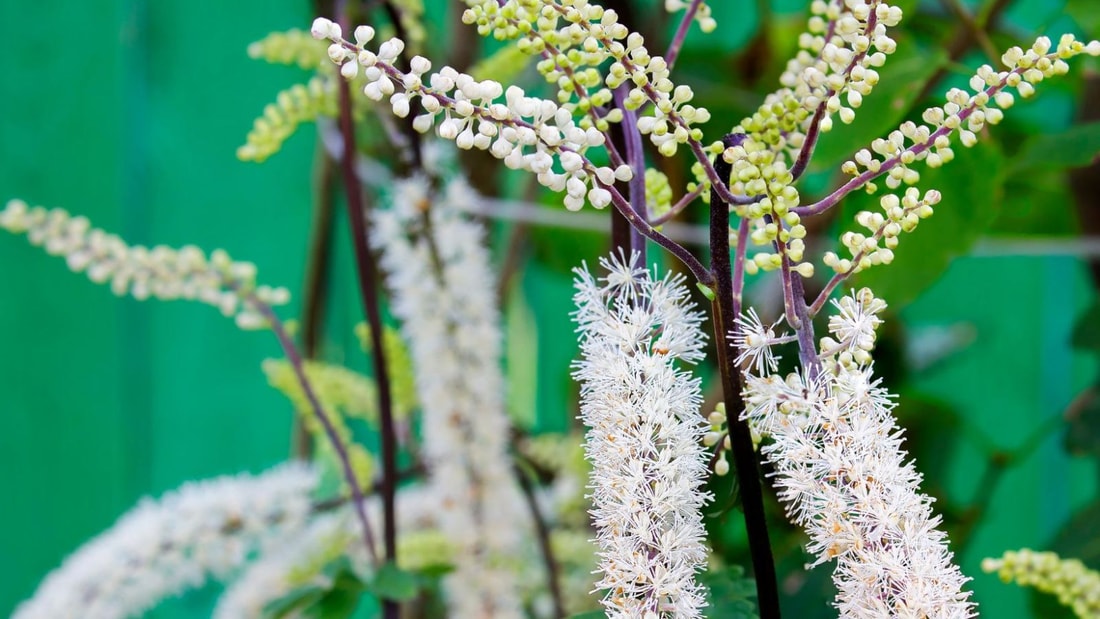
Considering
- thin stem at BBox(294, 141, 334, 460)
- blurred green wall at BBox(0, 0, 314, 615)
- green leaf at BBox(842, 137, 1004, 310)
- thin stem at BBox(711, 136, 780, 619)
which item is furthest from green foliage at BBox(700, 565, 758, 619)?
blurred green wall at BBox(0, 0, 314, 615)

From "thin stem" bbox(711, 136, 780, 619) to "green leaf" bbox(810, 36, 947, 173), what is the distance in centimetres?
16

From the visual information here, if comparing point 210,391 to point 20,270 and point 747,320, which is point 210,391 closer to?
point 20,270

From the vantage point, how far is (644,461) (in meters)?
0.18

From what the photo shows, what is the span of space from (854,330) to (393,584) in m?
0.20

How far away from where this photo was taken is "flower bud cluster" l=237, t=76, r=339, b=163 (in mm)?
305

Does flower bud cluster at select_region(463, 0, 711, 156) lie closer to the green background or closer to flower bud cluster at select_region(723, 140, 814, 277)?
flower bud cluster at select_region(723, 140, 814, 277)

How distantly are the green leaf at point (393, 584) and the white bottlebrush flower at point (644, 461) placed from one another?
15 cm

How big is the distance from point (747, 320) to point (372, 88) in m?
0.08

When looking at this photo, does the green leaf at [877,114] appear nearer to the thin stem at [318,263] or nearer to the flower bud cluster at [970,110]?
the flower bud cluster at [970,110]

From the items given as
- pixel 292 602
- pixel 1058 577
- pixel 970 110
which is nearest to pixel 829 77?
pixel 970 110

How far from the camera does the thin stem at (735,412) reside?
177 mm

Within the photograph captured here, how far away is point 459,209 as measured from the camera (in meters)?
0.41

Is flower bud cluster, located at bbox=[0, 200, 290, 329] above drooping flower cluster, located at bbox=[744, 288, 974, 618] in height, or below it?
above

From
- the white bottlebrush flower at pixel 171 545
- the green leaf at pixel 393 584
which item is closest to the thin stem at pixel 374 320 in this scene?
the green leaf at pixel 393 584
